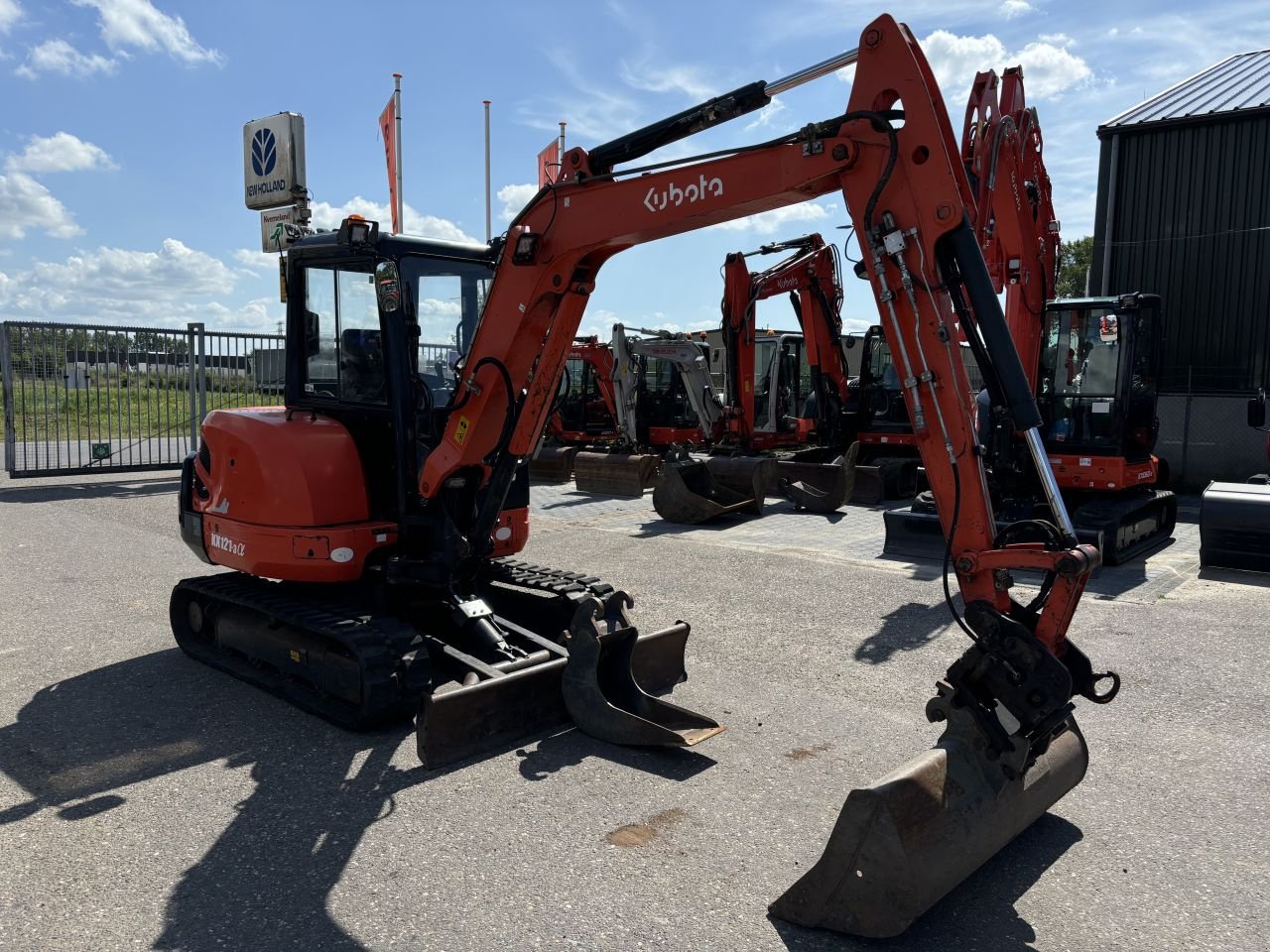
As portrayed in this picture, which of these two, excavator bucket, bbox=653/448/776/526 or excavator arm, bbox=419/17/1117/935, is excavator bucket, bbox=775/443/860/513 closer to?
excavator bucket, bbox=653/448/776/526

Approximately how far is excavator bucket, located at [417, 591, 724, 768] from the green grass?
13.6 m

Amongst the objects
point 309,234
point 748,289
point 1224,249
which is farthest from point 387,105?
point 1224,249

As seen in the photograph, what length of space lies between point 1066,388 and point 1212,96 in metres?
10.8

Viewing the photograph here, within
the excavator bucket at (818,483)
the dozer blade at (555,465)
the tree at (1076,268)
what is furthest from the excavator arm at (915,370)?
the tree at (1076,268)

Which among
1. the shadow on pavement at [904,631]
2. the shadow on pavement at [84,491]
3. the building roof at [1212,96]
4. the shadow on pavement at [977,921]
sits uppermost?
the building roof at [1212,96]

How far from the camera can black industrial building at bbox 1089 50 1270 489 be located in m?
16.6

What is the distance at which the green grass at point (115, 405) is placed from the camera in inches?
664

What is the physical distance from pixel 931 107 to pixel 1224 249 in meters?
Answer: 15.8

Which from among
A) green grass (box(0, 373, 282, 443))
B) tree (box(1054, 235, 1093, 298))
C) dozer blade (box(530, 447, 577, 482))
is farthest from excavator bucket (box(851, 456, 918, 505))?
tree (box(1054, 235, 1093, 298))

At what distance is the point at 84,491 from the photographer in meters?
15.5

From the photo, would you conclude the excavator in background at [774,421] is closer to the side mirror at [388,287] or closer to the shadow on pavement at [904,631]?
the shadow on pavement at [904,631]

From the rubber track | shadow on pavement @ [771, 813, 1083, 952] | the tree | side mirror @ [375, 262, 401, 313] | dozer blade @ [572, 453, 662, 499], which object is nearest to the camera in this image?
shadow on pavement @ [771, 813, 1083, 952]

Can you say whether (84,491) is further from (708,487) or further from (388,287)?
(388,287)

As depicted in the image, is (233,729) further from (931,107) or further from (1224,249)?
(1224,249)
